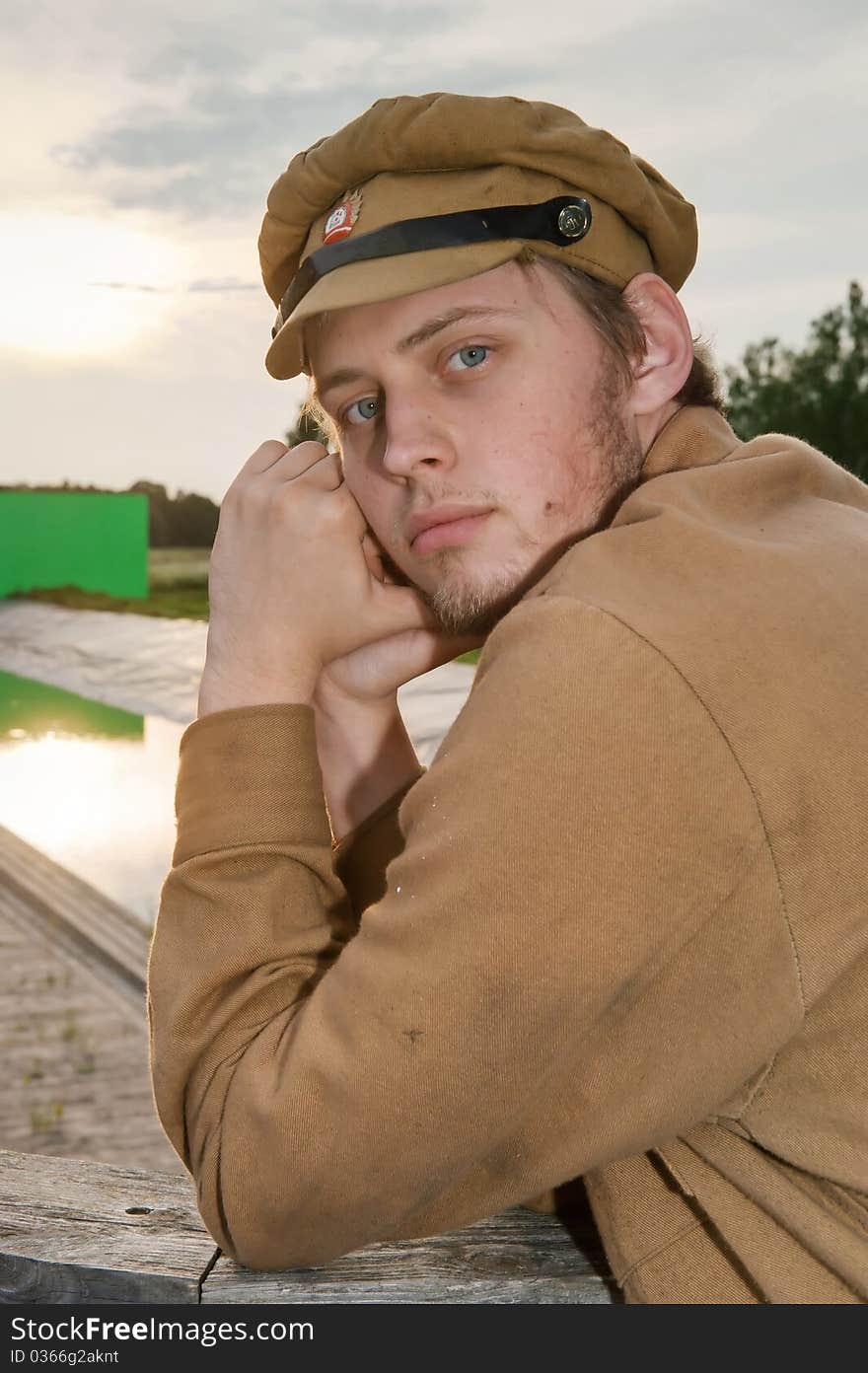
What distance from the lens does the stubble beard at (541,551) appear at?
1.42 m

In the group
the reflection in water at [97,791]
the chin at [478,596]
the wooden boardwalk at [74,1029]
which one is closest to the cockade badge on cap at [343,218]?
the chin at [478,596]

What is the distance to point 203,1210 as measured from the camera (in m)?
1.12

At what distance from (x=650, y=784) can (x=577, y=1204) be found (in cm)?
58

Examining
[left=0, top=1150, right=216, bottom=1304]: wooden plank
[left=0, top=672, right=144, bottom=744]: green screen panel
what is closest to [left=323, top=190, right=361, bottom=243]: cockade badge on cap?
[left=0, top=1150, right=216, bottom=1304]: wooden plank

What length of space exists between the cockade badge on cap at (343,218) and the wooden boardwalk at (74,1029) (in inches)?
81.0

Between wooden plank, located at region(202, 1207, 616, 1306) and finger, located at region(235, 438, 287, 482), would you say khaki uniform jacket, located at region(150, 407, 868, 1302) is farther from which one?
finger, located at region(235, 438, 287, 482)

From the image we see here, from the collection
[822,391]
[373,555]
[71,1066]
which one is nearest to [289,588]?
[373,555]

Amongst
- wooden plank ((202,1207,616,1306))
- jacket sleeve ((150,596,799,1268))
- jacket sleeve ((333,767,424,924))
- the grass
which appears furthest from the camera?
the grass

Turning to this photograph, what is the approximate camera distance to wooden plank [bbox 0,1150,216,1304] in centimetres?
113

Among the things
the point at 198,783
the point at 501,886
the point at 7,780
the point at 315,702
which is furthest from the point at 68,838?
the point at 501,886

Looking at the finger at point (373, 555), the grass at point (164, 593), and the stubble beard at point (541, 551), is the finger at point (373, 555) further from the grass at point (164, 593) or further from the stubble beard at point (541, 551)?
the grass at point (164, 593)

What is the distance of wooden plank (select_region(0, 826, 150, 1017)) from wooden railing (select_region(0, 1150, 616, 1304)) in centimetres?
298

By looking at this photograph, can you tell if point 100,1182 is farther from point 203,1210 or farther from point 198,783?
point 198,783

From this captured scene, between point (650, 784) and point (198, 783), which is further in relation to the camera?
point (198, 783)
